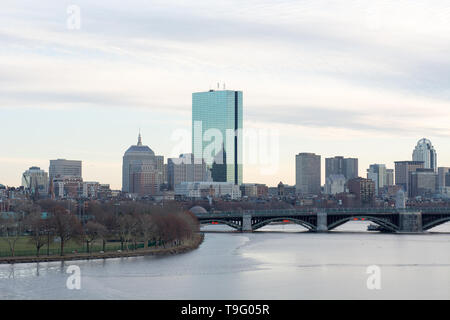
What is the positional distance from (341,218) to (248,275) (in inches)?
2703

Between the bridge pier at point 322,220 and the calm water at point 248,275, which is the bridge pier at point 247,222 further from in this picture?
the calm water at point 248,275

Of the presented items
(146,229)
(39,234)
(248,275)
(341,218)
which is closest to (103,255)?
(39,234)

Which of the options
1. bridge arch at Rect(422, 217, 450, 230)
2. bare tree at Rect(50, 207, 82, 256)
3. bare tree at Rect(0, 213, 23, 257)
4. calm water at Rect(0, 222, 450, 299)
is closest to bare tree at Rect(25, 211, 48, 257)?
bare tree at Rect(50, 207, 82, 256)

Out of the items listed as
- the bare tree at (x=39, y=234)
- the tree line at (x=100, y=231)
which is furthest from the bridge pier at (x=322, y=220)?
the bare tree at (x=39, y=234)

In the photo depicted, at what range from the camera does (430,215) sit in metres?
130

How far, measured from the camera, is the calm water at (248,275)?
5025cm

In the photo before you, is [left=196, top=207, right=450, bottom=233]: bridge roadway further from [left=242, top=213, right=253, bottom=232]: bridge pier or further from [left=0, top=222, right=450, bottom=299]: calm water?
[left=0, top=222, right=450, bottom=299]: calm water

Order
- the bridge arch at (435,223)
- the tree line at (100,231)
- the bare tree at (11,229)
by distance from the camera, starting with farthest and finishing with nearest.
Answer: the bridge arch at (435,223), the bare tree at (11,229), the tree line at (100,231)

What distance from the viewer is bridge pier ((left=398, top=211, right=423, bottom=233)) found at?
119062mm

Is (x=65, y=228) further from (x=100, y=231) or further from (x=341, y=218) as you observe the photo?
(x=341, y=218)

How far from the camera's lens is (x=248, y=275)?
197ft
